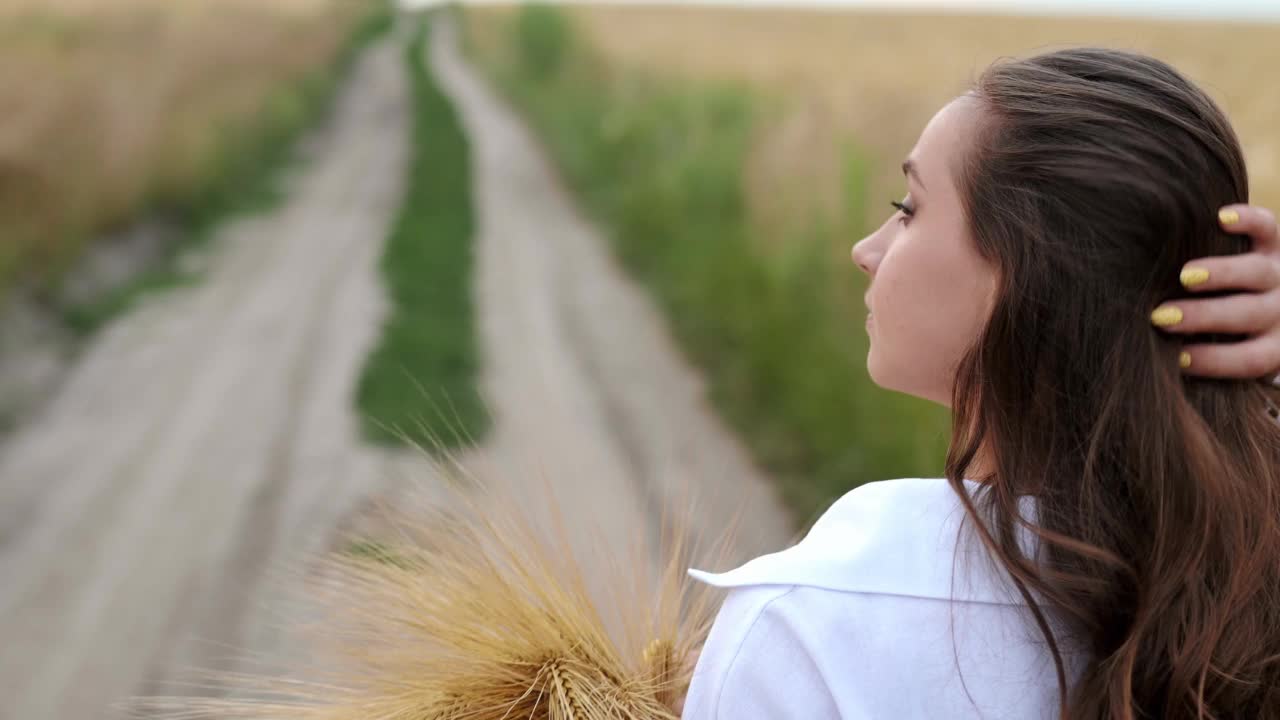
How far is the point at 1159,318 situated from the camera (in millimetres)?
905

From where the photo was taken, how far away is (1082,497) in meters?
0.92

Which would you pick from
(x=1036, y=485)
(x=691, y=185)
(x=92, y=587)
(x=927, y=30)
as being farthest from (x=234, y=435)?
(x=927, y=30)

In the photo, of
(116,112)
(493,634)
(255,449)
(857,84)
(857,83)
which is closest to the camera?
(493,634)

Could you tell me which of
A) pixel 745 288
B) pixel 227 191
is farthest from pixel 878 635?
pixel 227 191

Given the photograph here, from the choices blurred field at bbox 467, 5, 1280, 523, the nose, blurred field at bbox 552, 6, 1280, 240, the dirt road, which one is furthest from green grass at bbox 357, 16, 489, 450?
blurred field at bbox 552, 6, 1280, 240

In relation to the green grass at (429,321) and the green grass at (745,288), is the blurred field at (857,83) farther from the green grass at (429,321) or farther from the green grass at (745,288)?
the green grass at (429,321)

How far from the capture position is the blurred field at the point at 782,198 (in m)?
5.31

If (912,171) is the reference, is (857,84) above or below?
below

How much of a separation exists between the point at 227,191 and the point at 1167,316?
12104mm

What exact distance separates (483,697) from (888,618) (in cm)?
45

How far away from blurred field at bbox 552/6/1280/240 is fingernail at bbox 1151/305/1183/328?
0.36 meters

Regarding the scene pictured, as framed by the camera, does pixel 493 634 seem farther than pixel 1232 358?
Yes

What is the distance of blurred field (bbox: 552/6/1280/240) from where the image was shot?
6.84m

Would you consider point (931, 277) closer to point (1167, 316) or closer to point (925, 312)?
point (925, 312)
